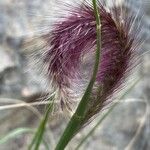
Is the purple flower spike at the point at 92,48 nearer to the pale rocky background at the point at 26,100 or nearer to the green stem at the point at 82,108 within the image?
the green stem at the point at 82,108

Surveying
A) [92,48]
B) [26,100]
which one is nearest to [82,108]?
[92,48]

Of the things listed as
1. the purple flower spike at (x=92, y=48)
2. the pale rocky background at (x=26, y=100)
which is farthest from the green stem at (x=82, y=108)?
the pale rocky background at (x=26, y=100)

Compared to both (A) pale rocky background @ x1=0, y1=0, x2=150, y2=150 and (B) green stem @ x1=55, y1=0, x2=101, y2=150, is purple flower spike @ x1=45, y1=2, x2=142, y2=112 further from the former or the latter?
(A) pale rocky background @ x1=0, y1=0, x2=150, y2=150

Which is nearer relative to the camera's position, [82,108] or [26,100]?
[82,108]

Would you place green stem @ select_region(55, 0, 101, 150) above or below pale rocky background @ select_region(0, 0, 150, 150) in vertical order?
above

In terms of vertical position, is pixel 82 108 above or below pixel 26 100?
above

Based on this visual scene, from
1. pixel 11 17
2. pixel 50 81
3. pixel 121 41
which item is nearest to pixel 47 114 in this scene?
pixel 50 81

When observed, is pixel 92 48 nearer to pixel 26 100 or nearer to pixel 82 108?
pixel 82 108

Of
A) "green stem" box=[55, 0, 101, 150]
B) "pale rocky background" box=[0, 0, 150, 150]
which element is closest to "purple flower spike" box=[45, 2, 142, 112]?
"green stem" box=[55, 0, 101, 150]
